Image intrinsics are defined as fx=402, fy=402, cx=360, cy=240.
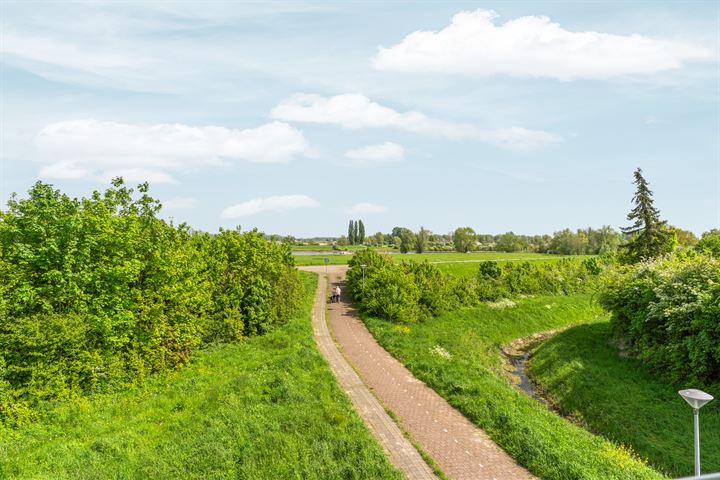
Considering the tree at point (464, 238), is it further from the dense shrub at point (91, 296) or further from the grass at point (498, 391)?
the dense shrub at point (91, 296)

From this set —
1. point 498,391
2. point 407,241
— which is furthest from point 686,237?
point 498,391

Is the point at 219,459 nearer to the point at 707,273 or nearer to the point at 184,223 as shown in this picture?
the point at 184,223

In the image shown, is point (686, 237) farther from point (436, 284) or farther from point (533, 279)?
point (436, 284)

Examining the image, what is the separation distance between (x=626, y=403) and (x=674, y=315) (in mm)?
5409

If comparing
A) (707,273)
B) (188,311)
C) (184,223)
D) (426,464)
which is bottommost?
(426,464)

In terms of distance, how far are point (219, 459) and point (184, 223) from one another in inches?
→ 496

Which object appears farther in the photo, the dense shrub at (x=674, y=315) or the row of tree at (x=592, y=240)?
the row of tree at (x=592, y=240)

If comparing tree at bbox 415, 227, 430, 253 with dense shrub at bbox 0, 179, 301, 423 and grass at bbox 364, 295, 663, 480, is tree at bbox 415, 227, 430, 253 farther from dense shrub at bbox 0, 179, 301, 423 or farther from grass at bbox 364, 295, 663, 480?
dense shrub at bbox 0, 179, 301, 423

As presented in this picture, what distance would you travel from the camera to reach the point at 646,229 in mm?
41250

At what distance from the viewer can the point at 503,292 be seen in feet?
125

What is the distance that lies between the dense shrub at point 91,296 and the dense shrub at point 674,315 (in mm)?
23218

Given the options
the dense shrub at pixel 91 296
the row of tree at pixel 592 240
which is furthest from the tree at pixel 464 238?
the dense shrub at pixel 91 296

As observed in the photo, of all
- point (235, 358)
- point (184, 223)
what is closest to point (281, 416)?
point (235, 358)

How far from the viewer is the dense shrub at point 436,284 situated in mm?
30500
